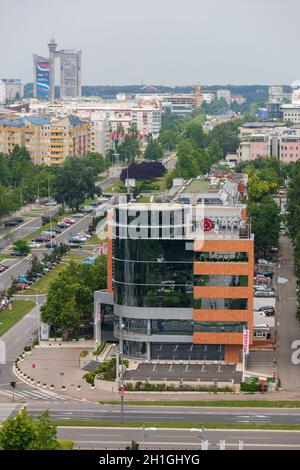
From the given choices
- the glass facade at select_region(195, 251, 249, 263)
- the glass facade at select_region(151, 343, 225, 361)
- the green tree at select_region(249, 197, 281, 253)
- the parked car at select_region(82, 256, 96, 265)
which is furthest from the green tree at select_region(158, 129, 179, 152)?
the glass facade at select_region(195, 251, 249, 263)

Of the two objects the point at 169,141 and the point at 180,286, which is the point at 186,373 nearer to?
the point at 180,286

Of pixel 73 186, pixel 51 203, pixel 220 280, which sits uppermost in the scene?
pixel 220 280

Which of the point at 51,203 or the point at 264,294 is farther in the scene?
the point at 51,203

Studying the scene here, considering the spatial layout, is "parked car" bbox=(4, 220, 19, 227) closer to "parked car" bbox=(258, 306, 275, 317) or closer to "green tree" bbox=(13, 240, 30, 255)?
"green tree" bbox=(13, 240, 30, 255)

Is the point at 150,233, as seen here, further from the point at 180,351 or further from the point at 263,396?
the point at 263,396

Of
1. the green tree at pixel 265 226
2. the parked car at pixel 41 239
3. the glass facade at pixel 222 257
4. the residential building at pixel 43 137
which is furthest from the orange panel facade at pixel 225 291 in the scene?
the residential building at pixel 43 137

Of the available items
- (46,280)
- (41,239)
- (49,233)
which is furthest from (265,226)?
(49,233)
